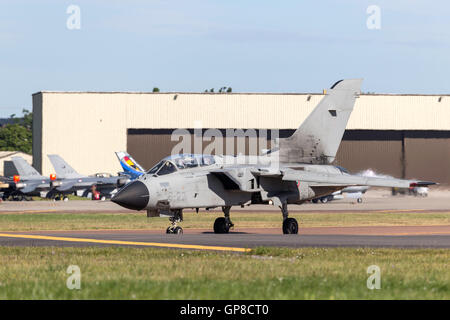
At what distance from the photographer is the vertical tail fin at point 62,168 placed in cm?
8675

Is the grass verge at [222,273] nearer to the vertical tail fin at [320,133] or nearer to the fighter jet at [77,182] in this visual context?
the vertical tail fin at [320,133]

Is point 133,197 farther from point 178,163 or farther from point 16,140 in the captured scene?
point 16,140

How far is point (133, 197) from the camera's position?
26.4m

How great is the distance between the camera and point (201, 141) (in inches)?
3839

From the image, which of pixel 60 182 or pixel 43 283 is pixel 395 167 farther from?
pixel 43 283

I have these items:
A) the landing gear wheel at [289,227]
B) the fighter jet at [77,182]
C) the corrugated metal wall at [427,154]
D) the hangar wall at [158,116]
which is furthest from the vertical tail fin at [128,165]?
the landing gear wheel at [289,227]

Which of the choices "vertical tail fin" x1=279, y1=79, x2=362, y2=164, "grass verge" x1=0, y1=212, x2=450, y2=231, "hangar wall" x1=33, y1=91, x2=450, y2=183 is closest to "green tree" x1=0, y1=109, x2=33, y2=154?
"hangar wall" x1=33, y1=91, x2=450, y2=183

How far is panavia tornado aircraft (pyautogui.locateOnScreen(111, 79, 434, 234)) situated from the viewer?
27.5 metres

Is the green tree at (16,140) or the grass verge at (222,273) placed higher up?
the green tree at (16,140)

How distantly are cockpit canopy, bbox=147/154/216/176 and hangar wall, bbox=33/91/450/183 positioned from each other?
6619cm

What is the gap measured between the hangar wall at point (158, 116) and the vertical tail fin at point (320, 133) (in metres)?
63.2

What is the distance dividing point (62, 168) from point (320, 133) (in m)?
59.4

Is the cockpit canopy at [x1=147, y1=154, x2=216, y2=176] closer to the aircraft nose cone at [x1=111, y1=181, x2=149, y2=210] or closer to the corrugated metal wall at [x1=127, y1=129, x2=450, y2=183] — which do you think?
the aircraft nose cone at [x1=111, y1=181, x2=149, y2=210]
